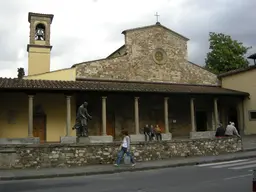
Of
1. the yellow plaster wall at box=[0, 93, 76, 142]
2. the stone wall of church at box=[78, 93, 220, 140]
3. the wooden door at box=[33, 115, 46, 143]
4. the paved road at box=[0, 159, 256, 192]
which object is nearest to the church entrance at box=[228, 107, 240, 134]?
the stone wall of church at box=[78, 93, 220, 140]

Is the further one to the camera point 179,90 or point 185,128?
point 185,128

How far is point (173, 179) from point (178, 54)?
19.9 metres

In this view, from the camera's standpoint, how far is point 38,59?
26266 millimetres

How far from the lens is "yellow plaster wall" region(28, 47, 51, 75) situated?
85.5 ft

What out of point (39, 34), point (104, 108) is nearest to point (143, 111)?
point (104, 108)

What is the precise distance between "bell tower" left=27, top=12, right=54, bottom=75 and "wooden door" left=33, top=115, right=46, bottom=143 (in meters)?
5.57

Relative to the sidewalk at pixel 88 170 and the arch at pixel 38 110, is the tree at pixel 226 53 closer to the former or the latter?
the arch at pixel 38 110

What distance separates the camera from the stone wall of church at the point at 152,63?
25062 millimetres

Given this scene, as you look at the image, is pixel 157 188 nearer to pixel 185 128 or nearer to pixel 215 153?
pixel 215 153

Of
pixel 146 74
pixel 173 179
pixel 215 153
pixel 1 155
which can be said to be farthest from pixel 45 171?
pixel 146 74

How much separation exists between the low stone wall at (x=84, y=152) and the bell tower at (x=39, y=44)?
1459 cm

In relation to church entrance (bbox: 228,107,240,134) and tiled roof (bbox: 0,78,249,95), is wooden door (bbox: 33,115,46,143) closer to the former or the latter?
tiled roof (bbox: 0,78,249,95)

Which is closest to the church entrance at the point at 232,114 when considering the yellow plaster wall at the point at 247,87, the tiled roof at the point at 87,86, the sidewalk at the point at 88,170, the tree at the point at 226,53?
the yellow plaster wall at the point at 247,87

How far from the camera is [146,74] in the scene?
26.5 meters
